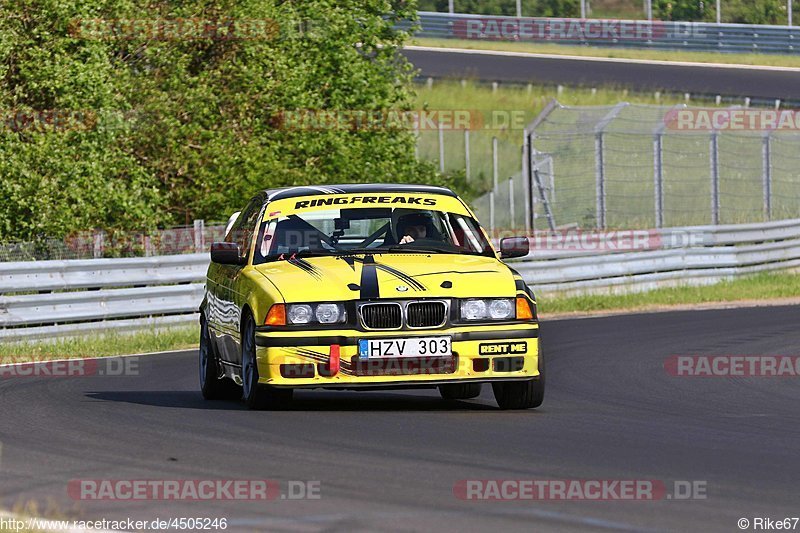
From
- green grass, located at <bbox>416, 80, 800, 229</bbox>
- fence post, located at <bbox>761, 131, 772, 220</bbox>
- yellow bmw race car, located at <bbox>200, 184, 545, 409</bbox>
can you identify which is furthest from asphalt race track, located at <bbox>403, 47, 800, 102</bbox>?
yellow bmw race car, located at <bbox>200, 184, 545, 409</bbox>

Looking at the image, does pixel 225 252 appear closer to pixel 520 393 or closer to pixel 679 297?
pixel 520 393

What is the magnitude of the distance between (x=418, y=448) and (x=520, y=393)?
2.17 metres

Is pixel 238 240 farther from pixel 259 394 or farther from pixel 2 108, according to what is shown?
pixel 2 108

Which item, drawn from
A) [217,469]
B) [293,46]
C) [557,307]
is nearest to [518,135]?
[293,46]

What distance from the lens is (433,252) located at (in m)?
11.2

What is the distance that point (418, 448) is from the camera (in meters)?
8.71

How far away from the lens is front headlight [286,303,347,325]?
33.4ft

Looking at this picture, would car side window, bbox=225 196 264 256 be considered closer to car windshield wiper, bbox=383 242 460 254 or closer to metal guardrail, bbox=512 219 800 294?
car windshield wiper, bbox=383 242 460 254

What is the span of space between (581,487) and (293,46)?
71.4 ft

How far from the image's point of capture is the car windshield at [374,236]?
11289 millimetres

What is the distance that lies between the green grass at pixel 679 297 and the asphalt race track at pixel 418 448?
9.70 m
